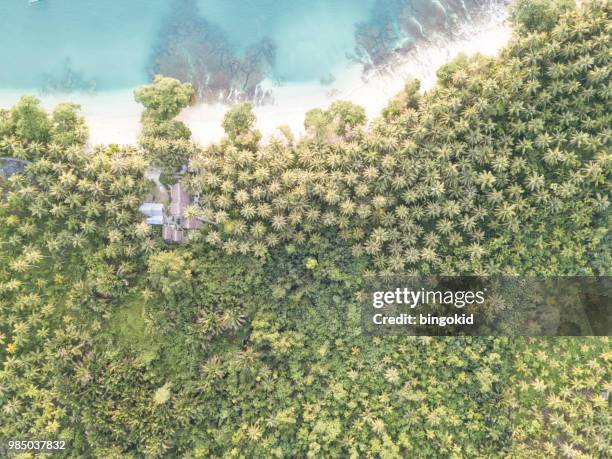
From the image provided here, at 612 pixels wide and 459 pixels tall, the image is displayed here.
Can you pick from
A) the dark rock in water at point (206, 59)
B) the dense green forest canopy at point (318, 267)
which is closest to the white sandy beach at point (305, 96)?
the dark rock in water at point (206, 59)

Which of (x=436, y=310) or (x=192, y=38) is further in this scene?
(x=192, y=38)

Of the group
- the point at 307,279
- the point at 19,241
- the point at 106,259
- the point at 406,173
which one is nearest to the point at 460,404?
the point at 307,279

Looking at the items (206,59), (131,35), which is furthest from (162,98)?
(131,35)

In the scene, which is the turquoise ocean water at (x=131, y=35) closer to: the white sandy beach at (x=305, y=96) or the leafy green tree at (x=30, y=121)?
the white sandy beach at (x=305, y=96)

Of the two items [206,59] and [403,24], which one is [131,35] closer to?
[206,59]

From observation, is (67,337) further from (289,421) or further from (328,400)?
(328,400)

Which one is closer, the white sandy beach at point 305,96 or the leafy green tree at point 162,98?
the leafy green tree at point 162,98

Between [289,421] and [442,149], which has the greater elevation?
[442,149]
